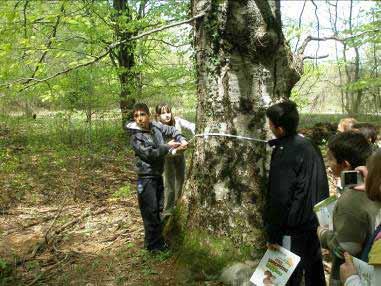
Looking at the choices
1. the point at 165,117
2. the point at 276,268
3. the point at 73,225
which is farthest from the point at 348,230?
the point at 73,225

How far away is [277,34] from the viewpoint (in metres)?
3.77

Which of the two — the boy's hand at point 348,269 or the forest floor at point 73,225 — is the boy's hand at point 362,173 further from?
the forest floor at point 73,225

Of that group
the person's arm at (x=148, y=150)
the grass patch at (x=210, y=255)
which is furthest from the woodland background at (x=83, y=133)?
the person's arm at (x=148, y=150)

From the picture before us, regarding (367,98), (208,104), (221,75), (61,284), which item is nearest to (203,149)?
(208,104)

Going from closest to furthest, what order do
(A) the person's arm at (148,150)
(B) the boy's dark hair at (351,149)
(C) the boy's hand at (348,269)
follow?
1. (C) the boy's hand at (348,269)
2. (B) the boy's dark hair at (351,149)
3. (A) the person's arm at (148,150)

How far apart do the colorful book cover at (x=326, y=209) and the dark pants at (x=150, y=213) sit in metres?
2.26

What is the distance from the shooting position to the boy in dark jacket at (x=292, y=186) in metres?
3.12

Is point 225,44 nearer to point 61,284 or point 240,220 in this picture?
point 240,220

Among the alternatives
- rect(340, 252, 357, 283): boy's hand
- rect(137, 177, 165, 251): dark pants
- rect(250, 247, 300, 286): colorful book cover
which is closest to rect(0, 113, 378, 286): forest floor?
rect(137, 177, 165, 251): dark pants

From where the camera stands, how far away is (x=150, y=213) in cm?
455

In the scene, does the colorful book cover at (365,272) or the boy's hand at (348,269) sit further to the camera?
the boy's hand at (348,269)

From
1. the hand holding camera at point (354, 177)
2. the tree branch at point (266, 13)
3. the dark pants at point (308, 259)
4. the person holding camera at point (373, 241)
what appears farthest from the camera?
the tree branch at point (266, 13)

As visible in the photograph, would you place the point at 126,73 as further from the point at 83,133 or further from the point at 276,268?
the point at 276,268

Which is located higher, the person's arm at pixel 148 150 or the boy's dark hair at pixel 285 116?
the boy's dark hair at pixel 285 116
